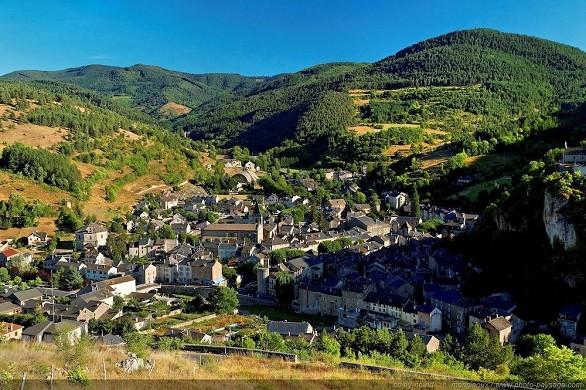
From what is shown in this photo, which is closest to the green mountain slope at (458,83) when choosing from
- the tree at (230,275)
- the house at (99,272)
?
the tree at (230,275)

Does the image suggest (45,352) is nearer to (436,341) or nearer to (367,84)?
(436,341)

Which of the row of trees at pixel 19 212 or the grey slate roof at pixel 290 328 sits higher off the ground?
the row of trees at pixel 19 212

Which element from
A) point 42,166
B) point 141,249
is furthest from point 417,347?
point 42,166

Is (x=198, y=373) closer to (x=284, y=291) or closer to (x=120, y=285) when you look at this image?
(x=284, y=291)

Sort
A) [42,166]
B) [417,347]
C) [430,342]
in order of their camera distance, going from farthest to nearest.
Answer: [42,166] → [430,342] → [417,347]

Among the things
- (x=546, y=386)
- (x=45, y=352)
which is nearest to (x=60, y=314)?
(x=45, y=352)

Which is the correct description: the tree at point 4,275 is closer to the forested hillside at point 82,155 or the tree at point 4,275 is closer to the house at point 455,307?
the forested hillside at point 82,155

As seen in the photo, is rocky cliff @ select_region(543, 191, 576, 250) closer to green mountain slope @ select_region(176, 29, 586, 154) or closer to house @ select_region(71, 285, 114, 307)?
house @ select_region(71, 285, 114, 307)
